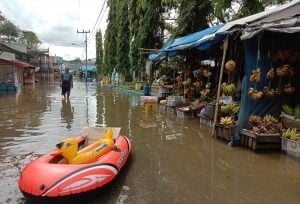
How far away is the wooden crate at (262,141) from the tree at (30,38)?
64.2 meters

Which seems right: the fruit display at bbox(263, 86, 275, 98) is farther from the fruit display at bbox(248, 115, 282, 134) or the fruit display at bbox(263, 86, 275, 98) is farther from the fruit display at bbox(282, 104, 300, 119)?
the fruit display at bbox(248, 115, 282, 134)

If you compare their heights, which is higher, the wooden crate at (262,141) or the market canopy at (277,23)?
the market canopy at (277,23)

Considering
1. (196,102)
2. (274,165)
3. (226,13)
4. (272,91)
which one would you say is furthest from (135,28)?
(274,165)

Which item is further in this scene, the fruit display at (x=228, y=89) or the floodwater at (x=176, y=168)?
the fruit display at (x=228, y=89)

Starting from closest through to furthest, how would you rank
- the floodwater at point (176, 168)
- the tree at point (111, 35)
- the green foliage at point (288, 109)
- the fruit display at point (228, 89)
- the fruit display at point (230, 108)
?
the floodwater at point (176, 168)
the green foliage at point (288, 109)
the fruit display at point (230, 108)
the fruit display at point (228, 89)
the tree at point (111, 35)

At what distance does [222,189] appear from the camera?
5.21 m

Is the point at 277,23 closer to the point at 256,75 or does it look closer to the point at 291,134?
the point at 256,75

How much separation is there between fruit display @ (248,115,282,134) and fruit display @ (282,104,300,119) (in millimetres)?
333

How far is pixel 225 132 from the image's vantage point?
330 inches

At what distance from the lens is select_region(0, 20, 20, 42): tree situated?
54.0m

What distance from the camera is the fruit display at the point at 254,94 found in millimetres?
7723

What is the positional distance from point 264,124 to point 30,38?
71.1 meters

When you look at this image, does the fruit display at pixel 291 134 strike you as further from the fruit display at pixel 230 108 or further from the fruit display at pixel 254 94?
the fruit display at pixel 230 108

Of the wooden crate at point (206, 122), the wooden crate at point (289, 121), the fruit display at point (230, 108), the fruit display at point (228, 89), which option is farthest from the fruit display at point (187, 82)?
the wooden crate at point (289, 121)
